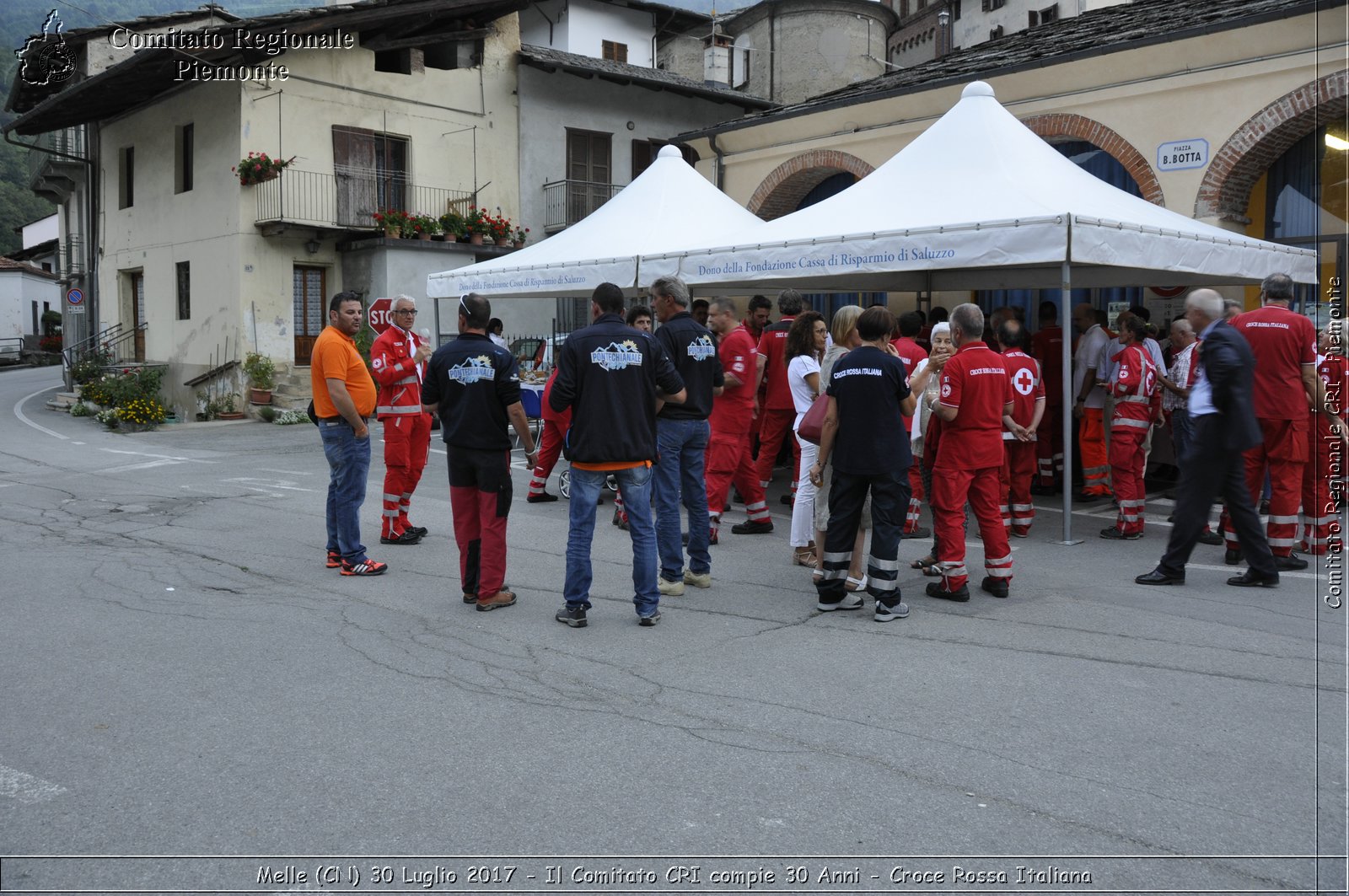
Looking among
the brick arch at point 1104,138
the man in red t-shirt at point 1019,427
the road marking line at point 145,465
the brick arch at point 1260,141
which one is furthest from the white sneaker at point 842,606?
the road marking line at point 145,465

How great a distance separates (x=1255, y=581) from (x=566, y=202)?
22578 millimetres

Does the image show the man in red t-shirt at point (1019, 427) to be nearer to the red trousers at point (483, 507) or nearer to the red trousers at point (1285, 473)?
the red trousers at point (1285, 473)

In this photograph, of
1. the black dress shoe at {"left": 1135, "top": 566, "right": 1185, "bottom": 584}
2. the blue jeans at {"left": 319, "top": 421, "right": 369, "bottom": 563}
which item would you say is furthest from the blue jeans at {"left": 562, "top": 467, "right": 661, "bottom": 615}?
the black dress shoe at {"left": 1135, "top": 566, "right": 1185, "bottom": 584}

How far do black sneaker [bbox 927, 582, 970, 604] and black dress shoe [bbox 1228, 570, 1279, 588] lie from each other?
6.00 ft

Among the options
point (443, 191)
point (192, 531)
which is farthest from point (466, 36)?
point (192, 531)

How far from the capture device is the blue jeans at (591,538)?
238 inches

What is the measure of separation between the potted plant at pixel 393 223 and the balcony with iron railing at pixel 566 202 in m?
4.51

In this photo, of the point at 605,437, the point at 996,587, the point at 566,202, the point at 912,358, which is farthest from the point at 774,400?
the point at 566,202

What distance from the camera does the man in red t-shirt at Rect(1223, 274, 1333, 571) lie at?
748cm

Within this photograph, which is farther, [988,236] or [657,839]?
[988,236]

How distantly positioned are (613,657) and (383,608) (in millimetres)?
1744

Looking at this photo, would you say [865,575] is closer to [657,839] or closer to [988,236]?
[988,236]

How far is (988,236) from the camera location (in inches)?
340

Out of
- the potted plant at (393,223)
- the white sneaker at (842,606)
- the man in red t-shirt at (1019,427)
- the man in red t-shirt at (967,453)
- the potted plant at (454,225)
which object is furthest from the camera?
the potted plant at (454,225)
